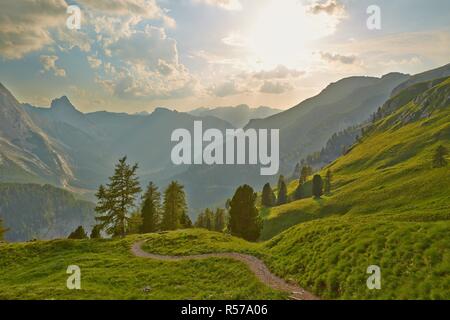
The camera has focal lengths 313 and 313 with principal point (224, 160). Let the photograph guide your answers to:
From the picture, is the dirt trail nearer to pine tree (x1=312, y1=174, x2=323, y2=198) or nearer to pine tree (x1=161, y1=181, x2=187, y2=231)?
pine tree (x1=161, y1=181, x2=187, y2=231)

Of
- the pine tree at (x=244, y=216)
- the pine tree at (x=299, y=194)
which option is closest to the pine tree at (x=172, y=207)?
the pine tree at (x=244, y=216)

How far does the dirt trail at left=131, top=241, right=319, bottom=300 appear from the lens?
22331 mm

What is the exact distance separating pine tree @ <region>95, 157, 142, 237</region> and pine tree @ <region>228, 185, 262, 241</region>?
785 inches

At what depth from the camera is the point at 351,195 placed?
96.4 metres

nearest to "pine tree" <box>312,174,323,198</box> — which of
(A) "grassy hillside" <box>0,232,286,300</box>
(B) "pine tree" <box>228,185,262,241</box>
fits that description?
(B) "pine tree" <box>228,185,262,241</box>

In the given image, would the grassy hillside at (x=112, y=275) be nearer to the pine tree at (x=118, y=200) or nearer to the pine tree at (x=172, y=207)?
the pine tree at (x=118, y=200)

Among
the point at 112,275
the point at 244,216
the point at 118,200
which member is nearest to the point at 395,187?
the point at 244,216

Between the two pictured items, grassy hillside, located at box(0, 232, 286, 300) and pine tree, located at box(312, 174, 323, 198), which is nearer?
grassy hillside, located at box(0, 232, 286, 300)

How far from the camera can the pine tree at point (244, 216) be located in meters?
63.3

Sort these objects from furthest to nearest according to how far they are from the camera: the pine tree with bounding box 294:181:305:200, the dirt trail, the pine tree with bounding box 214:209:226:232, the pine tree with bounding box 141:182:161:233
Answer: the pine tree with bounding box 294:181:305:200 → the pine tree with bounding box 214:209:226:232 → the pine tree with bounding box 141:182:161:233 → the dirt trail

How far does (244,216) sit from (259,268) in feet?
114

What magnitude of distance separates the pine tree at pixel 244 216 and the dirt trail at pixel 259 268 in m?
23.9

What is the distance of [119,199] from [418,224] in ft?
158
